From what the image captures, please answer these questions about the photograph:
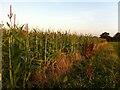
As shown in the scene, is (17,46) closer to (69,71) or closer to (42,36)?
(69,71)

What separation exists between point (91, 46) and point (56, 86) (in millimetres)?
1291

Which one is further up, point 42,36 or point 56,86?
point 42,36

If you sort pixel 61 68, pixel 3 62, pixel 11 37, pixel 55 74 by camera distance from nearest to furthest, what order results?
pixel 11 37 < pixel 3 62 < pixel 55 74 < pixel 61 68

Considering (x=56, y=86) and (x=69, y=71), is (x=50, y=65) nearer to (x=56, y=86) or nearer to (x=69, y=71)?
(x=69, y=71)

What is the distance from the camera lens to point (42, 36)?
8453 millimetres

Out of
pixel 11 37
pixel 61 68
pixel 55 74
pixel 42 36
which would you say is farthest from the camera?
pixel 42 36

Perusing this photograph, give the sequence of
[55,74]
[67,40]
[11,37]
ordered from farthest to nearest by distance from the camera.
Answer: [67,40] < [55,74] < [11,37]

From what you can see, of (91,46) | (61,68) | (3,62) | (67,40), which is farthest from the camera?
(67,40)

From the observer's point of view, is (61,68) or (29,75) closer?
(29,75)

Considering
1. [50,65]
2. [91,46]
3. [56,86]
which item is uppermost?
[91,46]

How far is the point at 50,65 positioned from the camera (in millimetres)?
6875

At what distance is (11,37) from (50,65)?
2.16 m

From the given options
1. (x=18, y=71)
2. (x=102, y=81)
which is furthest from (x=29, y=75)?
(x=102, y=81)

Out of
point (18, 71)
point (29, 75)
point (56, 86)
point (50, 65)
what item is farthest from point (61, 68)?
point (18, 71)
